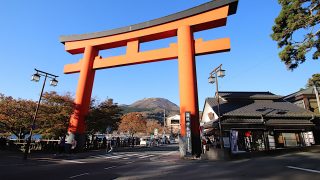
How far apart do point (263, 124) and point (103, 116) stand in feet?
48.3

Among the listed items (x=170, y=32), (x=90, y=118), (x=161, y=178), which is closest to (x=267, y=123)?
(x=170, y=32)

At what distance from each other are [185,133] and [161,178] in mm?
7169

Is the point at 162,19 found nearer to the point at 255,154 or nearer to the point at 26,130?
the point at 255,154

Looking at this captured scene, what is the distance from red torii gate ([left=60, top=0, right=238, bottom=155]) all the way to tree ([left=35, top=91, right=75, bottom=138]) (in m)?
2.01

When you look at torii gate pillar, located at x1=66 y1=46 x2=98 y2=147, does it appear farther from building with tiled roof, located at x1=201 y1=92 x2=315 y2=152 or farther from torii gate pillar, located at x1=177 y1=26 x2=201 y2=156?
building with tiled roof, located at x1=201 y1=92 x2=315 y2=152

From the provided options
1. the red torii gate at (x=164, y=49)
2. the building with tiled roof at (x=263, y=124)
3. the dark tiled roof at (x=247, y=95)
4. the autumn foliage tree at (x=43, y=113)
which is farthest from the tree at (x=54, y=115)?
the dark tiled roof at (x=247, y=95)

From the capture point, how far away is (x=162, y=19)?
1784 centimetres

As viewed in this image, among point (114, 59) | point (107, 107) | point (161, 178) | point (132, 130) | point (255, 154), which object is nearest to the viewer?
point (161, 178)

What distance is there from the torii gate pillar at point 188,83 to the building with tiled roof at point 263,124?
11.0ft

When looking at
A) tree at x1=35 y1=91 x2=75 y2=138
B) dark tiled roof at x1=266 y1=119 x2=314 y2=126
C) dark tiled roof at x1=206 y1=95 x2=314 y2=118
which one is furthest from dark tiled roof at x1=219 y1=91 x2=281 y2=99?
tree at x1=35 y1=91 x2=75 y2=138

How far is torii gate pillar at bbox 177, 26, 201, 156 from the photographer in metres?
14.9

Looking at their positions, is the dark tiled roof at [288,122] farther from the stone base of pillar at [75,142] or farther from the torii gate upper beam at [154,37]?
the stone base of pillar at [75,142]

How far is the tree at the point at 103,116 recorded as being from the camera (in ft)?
72.5

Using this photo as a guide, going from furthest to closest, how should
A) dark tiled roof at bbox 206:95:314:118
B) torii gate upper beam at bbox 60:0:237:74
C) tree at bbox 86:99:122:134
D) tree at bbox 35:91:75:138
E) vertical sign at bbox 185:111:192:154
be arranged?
tree at bbox 86:99:122:134
tree at bbox 35:91:75:138
dark tiled roof at bbox 206:95:314:118
torii gate upper beam at bbox 60:0:237:74
vertical sign at bbox 185:111:192:154
